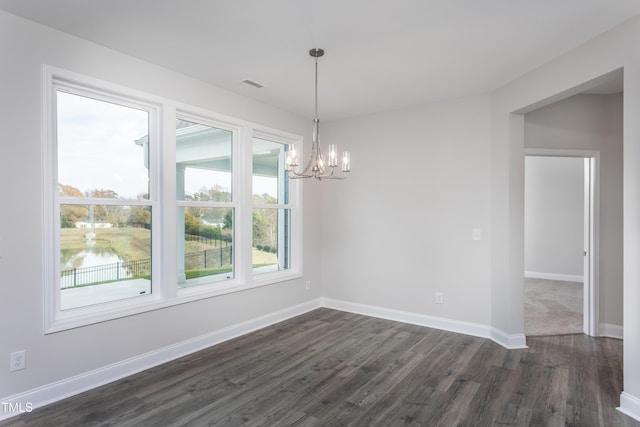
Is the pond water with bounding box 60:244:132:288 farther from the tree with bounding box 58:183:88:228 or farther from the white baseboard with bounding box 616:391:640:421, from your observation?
the white baseboard with bounding box 616:391:640:421

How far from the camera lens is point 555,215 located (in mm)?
7117

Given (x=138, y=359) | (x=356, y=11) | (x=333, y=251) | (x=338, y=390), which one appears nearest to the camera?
(x=356, y=11)

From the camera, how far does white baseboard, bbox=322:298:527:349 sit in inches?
145

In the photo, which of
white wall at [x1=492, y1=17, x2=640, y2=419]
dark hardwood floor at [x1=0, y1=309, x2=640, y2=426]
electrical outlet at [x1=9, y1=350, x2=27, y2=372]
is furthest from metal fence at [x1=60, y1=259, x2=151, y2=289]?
white wall at [x1=492, y1=17, x2=640, y2=419]

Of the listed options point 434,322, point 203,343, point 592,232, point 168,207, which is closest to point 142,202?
point 168,207

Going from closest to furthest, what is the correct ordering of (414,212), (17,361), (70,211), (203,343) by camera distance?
(17,361) < (70,211) < (203,343) < (414,212)

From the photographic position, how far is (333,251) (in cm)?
524

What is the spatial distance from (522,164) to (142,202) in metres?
3.82

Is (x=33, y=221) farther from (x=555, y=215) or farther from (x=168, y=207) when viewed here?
(x=555, y=215)

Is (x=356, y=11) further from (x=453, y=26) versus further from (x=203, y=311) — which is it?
(x=203, y=311)

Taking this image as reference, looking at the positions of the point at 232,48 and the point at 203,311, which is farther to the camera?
the point at 203,311

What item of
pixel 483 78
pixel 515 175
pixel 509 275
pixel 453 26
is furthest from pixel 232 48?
pixel 509 275

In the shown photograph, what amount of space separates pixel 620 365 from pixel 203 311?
400 cm

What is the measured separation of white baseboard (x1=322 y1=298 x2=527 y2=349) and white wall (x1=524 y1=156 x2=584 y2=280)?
14.2 feet
